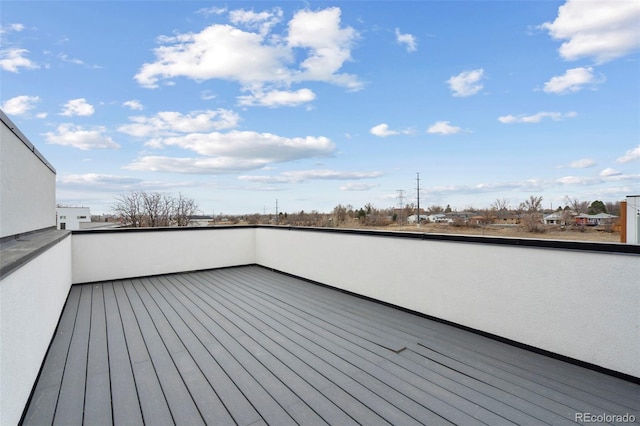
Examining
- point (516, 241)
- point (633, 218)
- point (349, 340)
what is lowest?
point (349, 340)

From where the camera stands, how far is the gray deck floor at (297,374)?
1.41m

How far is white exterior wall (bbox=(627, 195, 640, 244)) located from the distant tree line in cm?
1265

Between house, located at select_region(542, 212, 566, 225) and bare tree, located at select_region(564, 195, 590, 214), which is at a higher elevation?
bare tree, located at select_region(564, 195, 590, 214)

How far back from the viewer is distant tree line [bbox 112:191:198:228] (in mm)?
11102

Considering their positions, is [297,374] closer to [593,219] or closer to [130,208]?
[593,219]

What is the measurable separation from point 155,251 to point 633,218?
6493 mm

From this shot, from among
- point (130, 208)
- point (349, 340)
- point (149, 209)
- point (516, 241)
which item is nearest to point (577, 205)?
point (516, 241)

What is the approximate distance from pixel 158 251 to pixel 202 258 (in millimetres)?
696

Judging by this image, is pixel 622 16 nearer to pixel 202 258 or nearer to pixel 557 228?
pixel 557 228

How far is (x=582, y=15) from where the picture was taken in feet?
13.1

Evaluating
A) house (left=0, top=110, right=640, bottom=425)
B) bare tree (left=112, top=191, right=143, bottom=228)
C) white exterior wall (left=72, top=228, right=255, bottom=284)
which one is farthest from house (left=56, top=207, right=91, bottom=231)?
house (left=0, top=110, right=640, bottom=425)

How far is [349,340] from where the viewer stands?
2.30 meters

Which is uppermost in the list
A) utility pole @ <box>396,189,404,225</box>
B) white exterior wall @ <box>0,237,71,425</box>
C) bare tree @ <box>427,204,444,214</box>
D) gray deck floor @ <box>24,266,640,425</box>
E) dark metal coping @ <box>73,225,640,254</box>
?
utility pole @ <box>396,189,404,225</box>

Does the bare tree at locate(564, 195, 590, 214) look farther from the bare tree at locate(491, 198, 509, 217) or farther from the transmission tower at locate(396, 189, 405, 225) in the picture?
the transmission tower at locate(396, 189, 405, 225)
